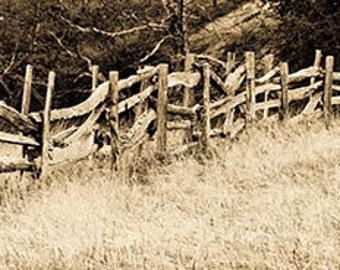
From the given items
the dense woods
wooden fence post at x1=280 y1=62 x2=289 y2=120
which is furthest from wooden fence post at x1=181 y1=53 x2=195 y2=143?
the dense woods

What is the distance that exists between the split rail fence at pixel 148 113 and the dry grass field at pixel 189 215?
12.1 inches

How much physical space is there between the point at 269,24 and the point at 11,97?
23.2 feet

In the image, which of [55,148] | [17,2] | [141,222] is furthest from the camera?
[17,2]

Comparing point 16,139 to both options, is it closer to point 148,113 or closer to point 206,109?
point 148,113

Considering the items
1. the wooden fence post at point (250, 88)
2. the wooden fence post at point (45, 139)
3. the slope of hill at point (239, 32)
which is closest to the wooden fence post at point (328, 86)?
the wooden fence post at point (250, 88)

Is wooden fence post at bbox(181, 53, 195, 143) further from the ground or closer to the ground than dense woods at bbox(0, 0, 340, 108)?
closer to the ground

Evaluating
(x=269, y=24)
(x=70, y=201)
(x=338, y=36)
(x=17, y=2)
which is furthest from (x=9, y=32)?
(x=70, y=201)

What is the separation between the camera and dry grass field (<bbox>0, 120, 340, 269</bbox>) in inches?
255

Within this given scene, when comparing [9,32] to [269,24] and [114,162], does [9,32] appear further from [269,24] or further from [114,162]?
[114,162]

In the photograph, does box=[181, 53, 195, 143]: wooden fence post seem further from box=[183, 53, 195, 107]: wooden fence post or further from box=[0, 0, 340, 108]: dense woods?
box=[0, 0, 340, 108]: dense woods

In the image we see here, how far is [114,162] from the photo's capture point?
9.72m

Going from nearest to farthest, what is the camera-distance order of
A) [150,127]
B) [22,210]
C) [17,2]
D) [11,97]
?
[22,210] < [150,127] < [11,97] < [17,2]

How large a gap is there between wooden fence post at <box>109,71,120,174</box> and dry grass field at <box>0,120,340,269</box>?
0.78ft

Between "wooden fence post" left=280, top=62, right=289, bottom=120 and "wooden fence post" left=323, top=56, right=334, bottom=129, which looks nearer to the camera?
"wooden fence post" left=280, top=62, right=289, bottom=120
